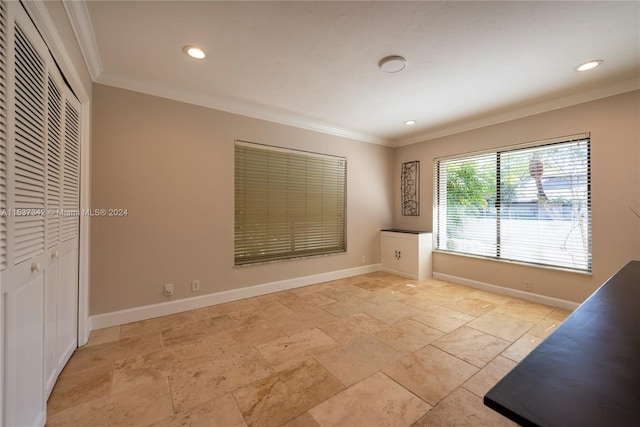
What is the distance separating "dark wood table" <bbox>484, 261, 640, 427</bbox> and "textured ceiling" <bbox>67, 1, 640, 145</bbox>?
6.51 ft

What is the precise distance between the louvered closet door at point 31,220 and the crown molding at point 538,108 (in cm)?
463

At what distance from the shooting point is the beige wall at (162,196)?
8.73ft

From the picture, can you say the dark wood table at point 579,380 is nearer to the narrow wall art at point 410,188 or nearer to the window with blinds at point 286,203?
the window with blinds at point 286,203

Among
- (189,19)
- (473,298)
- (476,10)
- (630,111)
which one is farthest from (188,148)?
(630,111)

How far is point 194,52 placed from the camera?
7.46 ft

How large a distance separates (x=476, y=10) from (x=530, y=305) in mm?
3337

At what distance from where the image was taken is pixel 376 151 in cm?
500

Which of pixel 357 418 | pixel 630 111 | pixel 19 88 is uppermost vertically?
pixel 630 111

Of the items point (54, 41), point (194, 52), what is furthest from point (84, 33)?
point (194, 52)

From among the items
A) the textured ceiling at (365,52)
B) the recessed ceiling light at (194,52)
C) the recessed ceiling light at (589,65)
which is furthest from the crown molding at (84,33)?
the recessed ceiling light at (589,65)

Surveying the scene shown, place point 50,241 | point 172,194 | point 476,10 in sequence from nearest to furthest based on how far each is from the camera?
point 50,241 → point 476,10 → point 172,194

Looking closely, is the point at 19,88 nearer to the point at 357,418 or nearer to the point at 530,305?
the point at 357,418

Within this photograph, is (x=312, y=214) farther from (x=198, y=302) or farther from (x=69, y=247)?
(x=69, y=247)

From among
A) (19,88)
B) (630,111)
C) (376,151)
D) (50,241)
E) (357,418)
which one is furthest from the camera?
(376,151)
